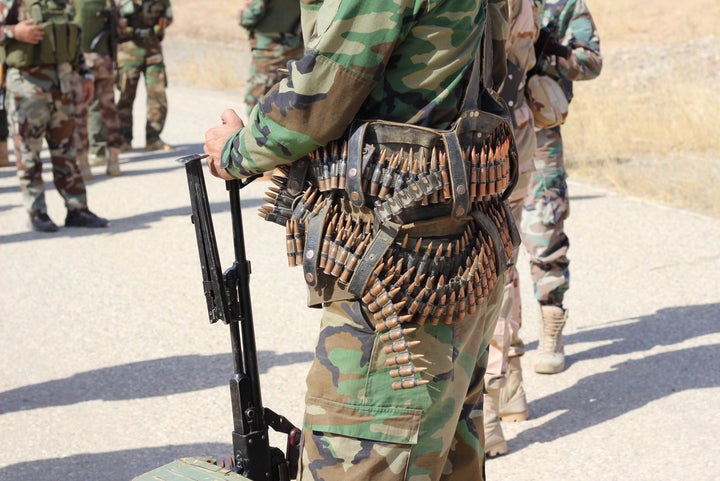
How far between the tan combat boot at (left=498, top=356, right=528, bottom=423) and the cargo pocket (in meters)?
2.06

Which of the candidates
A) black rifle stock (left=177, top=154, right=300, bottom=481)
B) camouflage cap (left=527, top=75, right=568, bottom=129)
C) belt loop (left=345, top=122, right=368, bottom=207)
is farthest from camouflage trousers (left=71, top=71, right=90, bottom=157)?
belt loop (left=345, top=122, right=368, bottom=207)

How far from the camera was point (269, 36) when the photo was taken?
32.2 ft

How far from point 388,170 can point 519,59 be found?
1638 mm

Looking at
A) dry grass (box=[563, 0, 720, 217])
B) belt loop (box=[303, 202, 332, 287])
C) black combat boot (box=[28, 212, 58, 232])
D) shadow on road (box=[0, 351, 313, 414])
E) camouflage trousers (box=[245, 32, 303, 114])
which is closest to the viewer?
belt loop (box=[303, 202, 332, 287])

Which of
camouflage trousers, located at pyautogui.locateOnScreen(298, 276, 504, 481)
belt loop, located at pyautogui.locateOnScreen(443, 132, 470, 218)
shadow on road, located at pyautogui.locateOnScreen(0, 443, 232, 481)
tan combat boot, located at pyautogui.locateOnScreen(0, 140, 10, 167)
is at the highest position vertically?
belt loop, located at pyautogui.locateOnScreen(443, 132, 470, 218)

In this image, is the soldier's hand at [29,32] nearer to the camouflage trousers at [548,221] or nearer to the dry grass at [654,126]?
the camouflage trousers at [548,221]

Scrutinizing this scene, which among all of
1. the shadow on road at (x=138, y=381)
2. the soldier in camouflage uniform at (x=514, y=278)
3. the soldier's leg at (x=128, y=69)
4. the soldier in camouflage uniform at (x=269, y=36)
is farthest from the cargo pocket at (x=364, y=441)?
the soldier's leg at (x=128, y=69)

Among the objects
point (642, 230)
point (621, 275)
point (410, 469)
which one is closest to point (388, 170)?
point (410, 469)

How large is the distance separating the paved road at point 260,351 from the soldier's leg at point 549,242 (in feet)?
0.58

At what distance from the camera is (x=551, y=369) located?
17.2 ft

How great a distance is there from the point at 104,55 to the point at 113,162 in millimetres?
1230

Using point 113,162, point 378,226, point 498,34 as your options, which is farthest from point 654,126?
point 378,226

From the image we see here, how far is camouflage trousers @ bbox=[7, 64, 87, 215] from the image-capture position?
830 centimetres

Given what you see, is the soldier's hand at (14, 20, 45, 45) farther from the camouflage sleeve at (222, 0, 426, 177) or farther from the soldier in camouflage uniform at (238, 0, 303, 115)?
the camouflage sleeve at (222, 0, 426, 177)
